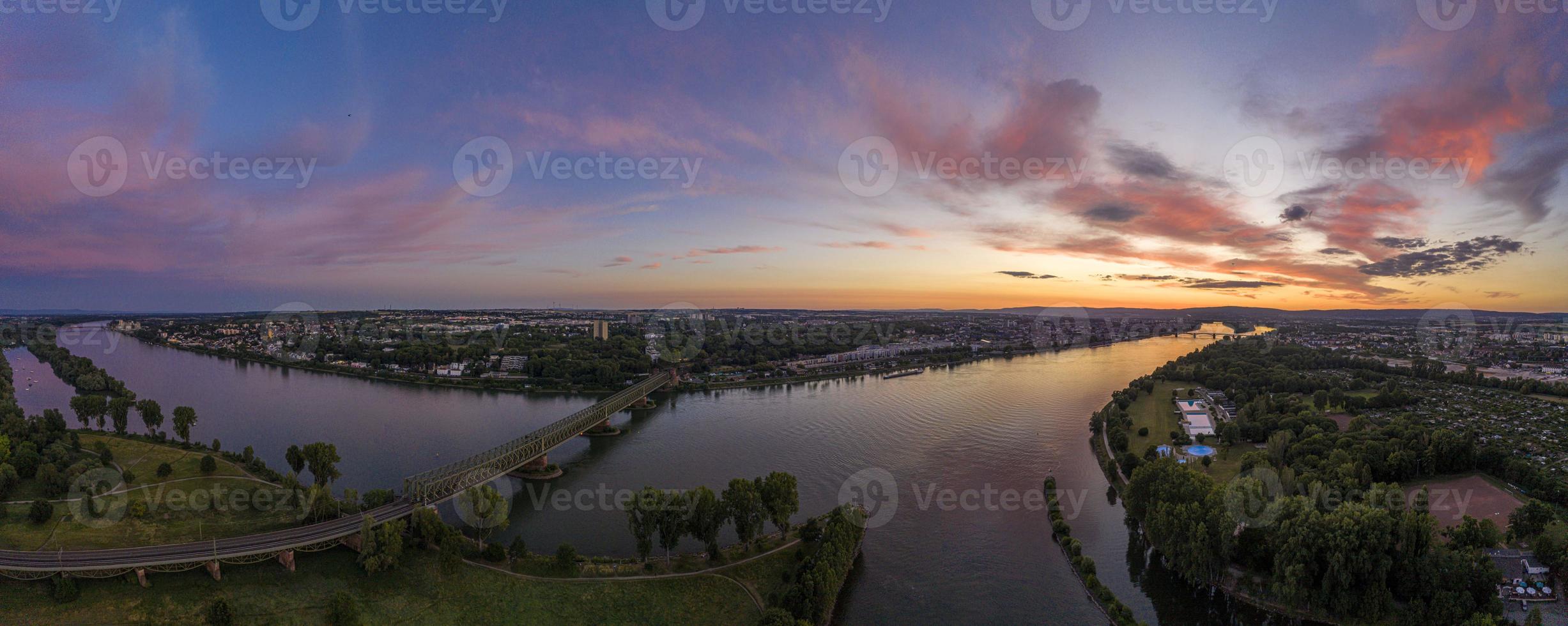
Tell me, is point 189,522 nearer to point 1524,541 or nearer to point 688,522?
point 688,522

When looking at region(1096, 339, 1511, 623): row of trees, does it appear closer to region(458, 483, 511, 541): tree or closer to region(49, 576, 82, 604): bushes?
region(458, 483, 511, 541): tree

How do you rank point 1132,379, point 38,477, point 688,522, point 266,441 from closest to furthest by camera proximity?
point 688,522, point 38,477, point 266,441, point 1132,379

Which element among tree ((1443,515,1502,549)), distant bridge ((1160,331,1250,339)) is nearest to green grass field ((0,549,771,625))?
tree ((1443,515,1502,549))

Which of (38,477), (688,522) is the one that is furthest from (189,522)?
(688,522)

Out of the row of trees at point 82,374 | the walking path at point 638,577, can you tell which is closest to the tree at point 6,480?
the walking path at point 638,577

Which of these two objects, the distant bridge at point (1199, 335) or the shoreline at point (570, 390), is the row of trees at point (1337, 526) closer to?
the shoreline at point (570, 390)

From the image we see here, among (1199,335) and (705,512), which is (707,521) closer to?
(705,512)
